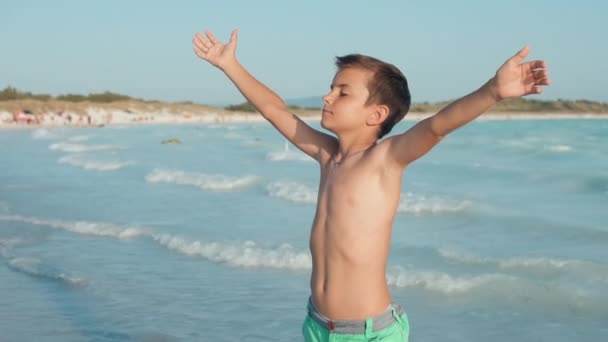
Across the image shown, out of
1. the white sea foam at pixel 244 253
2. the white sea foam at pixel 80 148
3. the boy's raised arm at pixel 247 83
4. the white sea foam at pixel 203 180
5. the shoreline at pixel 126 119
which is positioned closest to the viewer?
the boy's raised arm at pixel 247 83

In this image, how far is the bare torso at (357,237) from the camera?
2.90 metres

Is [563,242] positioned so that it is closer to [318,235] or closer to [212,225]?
[212,225]

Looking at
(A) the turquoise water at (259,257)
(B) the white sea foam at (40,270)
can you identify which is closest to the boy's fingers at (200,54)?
(A) the turquoise water at (259,257)

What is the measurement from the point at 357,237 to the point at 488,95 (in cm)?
71

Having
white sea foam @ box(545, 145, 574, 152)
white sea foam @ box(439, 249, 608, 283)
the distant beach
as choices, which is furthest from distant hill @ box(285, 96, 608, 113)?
white sea foam @ box(439, 249, 608, 283)

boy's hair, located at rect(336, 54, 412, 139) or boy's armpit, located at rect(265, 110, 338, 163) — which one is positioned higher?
boy's hair, located at rect(336, 54, 412, 139)

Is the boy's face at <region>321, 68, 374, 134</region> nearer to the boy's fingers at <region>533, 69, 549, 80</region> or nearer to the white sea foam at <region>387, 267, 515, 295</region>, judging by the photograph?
the boy's fingers at <region>533, 69, 549, 80</region>

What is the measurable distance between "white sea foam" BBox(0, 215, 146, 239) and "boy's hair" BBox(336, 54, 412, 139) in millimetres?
6586

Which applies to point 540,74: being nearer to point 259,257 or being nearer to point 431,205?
point 259,257

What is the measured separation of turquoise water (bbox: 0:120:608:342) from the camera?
Answer: 18.4ft

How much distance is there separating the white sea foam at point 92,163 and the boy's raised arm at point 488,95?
55.6 ft

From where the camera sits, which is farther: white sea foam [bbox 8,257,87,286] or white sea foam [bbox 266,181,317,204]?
white sea foam [bbox 266,181,317,204]

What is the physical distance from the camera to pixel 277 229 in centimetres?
968

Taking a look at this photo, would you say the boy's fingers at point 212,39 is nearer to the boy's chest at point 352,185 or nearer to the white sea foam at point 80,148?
the boy's chest at point 352,185
